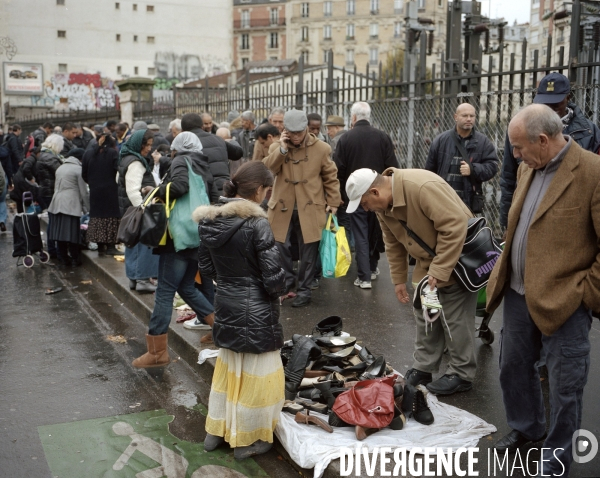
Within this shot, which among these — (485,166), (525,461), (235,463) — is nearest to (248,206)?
(235,463)

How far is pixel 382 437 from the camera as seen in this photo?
411 centimetres

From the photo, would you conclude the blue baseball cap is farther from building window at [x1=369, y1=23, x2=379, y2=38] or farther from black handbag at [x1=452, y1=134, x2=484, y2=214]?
building window at [x1=369, y1=23, x2=379, y2=38]

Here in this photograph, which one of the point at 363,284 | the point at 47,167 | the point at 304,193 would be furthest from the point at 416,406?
the point at 47,167

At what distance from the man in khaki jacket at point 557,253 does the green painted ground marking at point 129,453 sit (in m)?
1.84

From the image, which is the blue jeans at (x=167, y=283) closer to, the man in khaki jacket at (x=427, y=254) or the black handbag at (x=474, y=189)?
the man in khaki jacket at (x=427, y=254)

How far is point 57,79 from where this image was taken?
196 ft

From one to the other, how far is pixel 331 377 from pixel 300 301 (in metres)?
2.49

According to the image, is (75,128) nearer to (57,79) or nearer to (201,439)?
(201,439)

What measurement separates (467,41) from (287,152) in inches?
250

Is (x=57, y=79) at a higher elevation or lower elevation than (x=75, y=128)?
higher

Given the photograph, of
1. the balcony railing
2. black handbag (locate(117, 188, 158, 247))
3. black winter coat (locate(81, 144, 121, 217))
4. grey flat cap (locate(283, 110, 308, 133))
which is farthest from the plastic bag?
the balcony railing

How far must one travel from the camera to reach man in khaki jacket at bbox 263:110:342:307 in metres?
7.16

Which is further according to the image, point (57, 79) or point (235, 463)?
point (57, 79)

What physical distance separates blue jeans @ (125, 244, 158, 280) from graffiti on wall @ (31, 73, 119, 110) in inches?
2114
